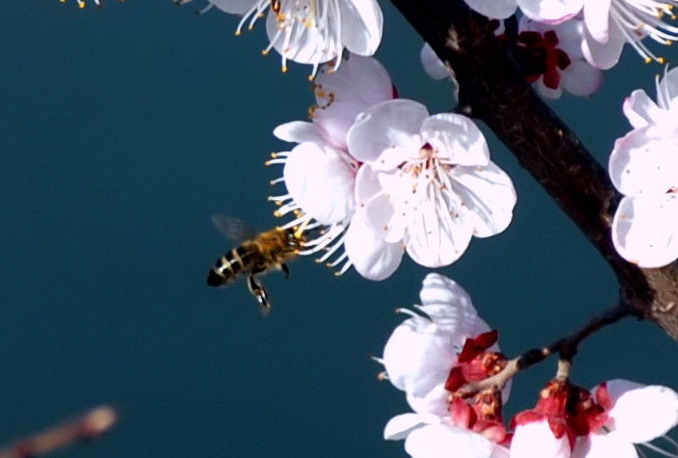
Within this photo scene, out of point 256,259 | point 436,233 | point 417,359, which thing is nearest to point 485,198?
point 436,233

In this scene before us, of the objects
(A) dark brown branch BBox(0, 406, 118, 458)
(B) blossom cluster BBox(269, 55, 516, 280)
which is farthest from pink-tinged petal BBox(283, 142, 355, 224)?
(A) dark brown branch BBox(0, 406, 118, 458)

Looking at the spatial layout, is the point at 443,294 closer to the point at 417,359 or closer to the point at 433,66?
the point at 417,359

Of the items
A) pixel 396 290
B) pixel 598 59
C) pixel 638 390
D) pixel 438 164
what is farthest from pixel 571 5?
pixel 396 290

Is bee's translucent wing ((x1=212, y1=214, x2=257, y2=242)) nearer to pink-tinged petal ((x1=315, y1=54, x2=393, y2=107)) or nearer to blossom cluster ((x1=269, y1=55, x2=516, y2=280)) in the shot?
blossom cluster ((x1=269, y1=55, x2=516, y2=280))

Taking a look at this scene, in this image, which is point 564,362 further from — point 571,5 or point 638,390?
point 571,5

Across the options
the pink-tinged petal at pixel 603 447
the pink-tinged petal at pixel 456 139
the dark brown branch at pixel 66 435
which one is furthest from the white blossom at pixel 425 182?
the dark brown branch at pixel 66 435

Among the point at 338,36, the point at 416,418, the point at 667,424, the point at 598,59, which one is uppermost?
the point at 338,36
